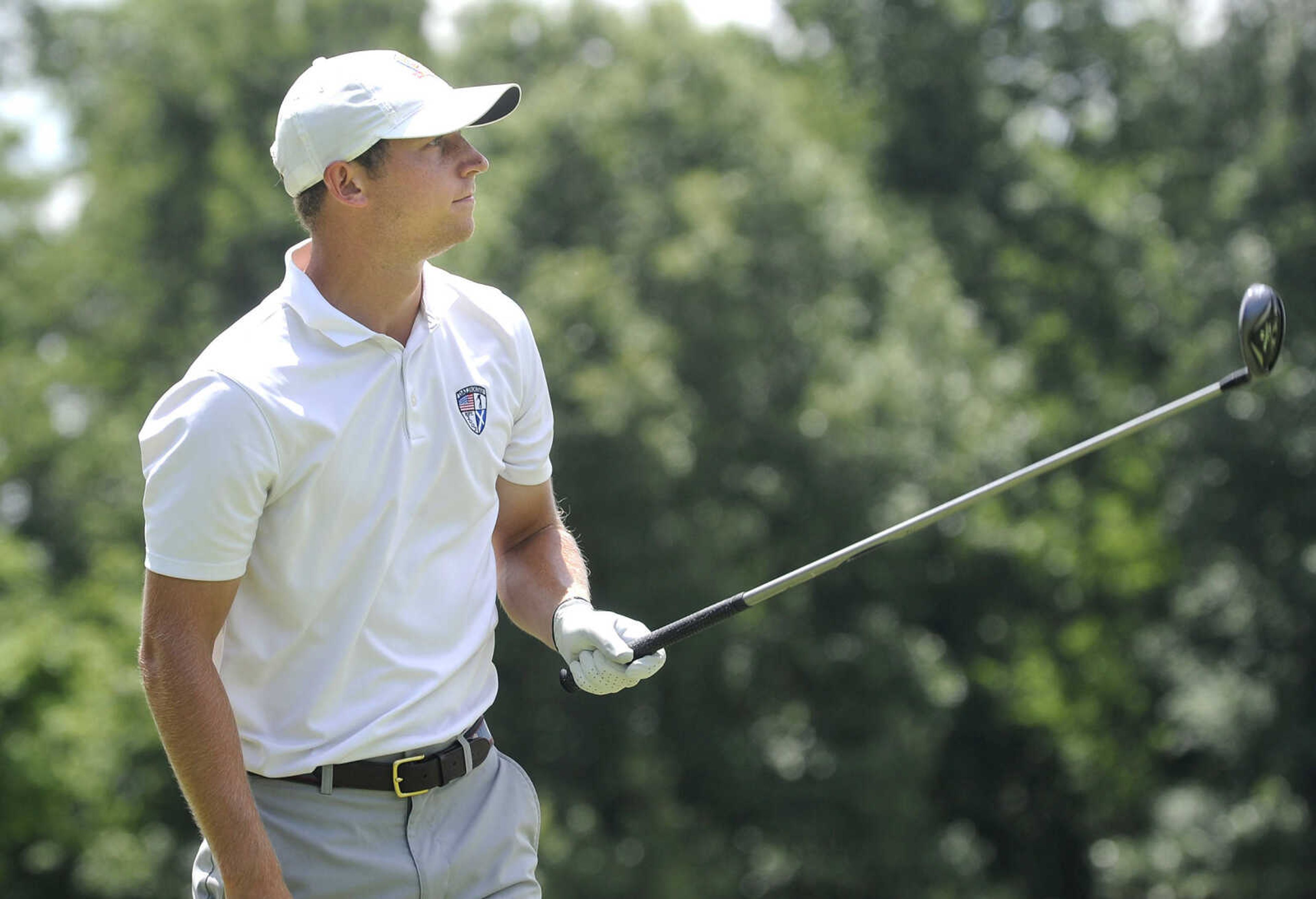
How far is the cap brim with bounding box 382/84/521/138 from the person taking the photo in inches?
113

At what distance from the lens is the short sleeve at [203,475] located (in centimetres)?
258

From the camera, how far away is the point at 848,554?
124 inches

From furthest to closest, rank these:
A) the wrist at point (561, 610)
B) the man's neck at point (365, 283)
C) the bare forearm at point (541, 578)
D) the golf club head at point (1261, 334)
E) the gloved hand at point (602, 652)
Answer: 1. the golf club head at point (1261, 334)
2. the bare forearm at point (541, 578)
3. the wrist at point (561, 610)
4. the gloved hand at point (602, 652)
5. the man's neck at point (365, 283)

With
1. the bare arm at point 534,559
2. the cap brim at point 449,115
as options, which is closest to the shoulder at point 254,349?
the cap brim at point 449,115

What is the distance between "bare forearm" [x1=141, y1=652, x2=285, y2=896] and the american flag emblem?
24.6 inches

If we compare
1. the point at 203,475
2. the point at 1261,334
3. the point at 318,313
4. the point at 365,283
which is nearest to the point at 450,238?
the point at 365,283

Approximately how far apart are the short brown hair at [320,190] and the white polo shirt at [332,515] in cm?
9

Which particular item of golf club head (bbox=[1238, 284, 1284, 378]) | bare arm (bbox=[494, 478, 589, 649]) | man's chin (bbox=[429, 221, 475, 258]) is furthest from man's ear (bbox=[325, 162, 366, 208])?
golf club head (bbox=[1238, 284, 1284, 378])

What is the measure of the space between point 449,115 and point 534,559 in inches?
37.5

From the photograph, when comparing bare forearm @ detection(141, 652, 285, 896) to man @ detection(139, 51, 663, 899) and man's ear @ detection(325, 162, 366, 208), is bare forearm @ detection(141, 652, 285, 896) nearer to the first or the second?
man @ detection(139, 51, 663, 899)

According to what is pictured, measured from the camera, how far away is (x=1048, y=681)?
24141mm

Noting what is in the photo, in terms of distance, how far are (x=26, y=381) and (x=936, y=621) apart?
13484 mm

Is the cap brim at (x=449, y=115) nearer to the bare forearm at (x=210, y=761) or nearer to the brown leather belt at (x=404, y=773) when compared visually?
the bare forearm at (x=210, y=761)

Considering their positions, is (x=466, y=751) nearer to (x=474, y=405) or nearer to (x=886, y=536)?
(x=474, y=405)
